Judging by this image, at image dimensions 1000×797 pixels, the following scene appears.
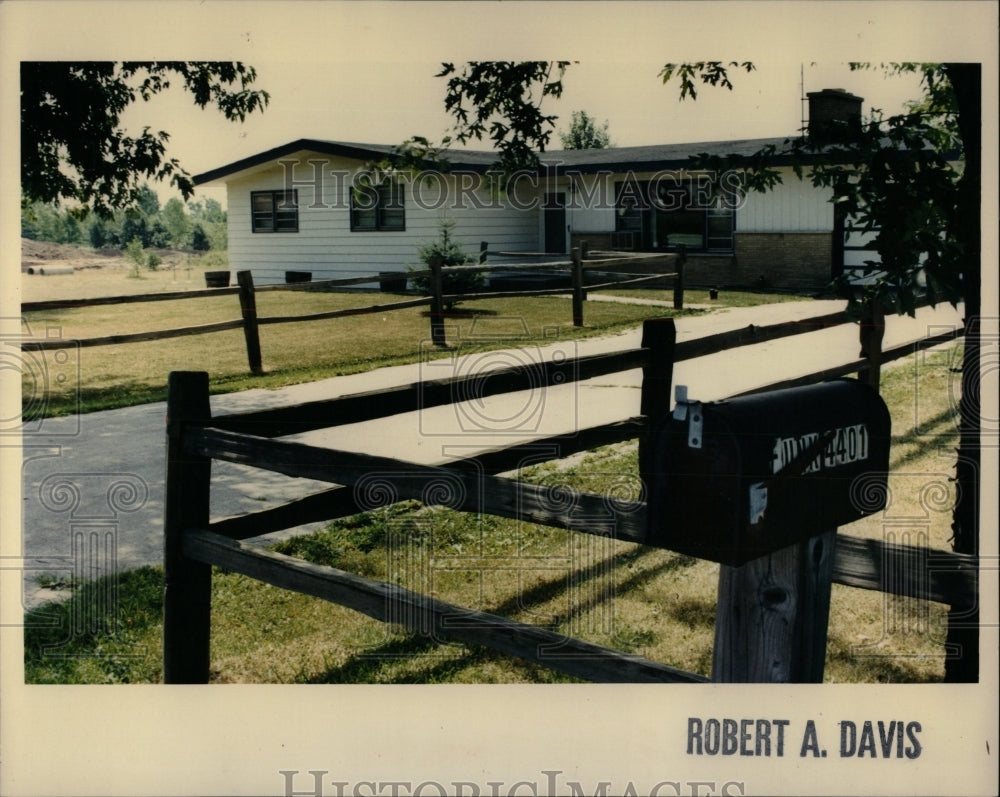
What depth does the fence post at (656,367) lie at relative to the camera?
4938 millimetres

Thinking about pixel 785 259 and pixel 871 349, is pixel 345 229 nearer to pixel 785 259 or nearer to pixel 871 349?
pixel 785 259

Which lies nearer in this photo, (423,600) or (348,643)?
(423,600)

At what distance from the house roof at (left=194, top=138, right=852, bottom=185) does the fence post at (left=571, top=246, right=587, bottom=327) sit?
0.81 meters

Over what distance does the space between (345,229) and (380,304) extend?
1.35 metres

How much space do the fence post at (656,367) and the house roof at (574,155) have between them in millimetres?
730

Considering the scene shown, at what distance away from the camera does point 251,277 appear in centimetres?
700

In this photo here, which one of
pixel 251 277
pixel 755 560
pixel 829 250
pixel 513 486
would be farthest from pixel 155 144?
pixel 829 250

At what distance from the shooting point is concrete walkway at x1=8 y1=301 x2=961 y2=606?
188 inches

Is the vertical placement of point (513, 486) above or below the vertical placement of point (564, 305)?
below

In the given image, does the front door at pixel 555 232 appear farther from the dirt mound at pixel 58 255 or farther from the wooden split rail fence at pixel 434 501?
the dirt mound at pixel 58 255

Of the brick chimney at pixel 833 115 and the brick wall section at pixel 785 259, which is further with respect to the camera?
the brick wall section at pixel 785 259

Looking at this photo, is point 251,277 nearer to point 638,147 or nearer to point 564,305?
point 564,305

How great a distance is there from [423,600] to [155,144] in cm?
283

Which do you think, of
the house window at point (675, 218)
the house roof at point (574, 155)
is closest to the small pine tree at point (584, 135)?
the house roof at point (574, 155)
